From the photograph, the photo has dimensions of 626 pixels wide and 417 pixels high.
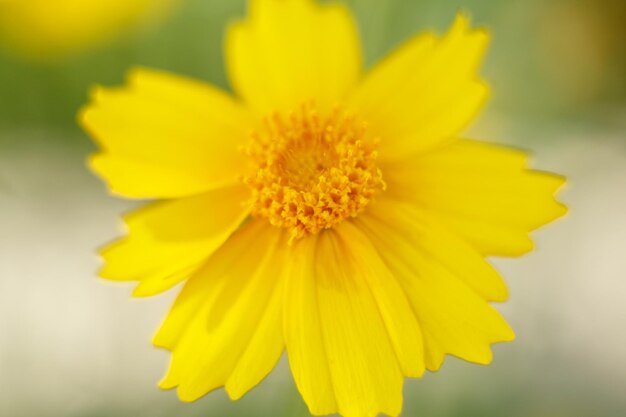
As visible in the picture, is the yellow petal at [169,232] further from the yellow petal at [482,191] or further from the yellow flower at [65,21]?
the yellow flower at [65,21]

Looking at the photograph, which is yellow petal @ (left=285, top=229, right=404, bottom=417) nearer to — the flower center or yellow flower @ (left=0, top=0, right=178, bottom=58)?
the flower center

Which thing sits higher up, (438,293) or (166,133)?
(166,133)

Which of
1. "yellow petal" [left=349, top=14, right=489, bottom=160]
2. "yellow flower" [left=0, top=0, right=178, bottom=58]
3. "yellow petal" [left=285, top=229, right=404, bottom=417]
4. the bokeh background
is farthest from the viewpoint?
"yellow flower" [left=0, top=0, right=178, bottom=58]

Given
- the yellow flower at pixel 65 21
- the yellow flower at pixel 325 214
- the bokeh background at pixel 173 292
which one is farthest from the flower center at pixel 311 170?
the yellow flower at pixel 65 21

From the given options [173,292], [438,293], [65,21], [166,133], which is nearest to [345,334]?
[438,293]

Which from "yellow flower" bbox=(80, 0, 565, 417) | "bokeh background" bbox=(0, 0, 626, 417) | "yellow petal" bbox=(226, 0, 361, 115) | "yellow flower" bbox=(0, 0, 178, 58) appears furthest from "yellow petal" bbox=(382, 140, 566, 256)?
"yellow flower" bbox=(0, 0, 178, 58)

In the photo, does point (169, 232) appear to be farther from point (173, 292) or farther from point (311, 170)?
point (173, 292)
